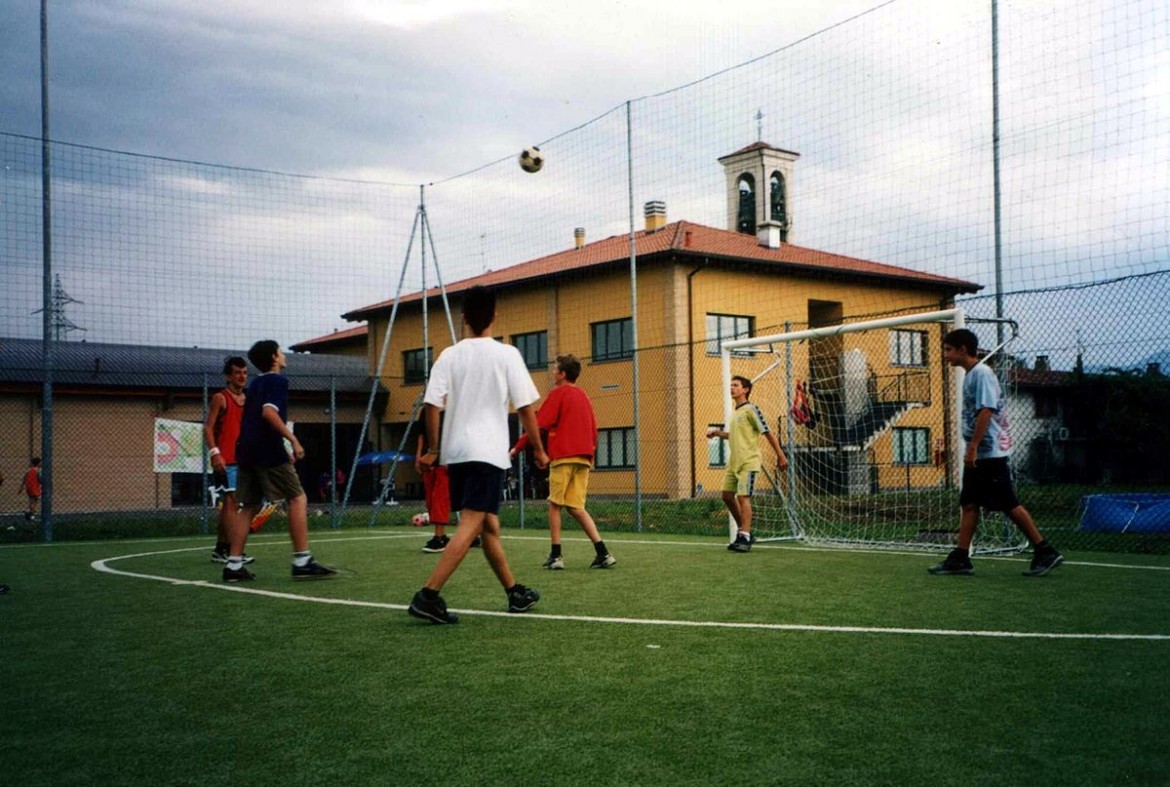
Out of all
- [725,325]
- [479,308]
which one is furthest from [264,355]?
[725,325]

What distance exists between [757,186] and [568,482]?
30.6 m

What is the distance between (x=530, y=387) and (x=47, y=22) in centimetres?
1410

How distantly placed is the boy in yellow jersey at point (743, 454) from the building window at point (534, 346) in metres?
22.2

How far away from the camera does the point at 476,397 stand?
20.1ft

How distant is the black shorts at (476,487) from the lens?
604 cm

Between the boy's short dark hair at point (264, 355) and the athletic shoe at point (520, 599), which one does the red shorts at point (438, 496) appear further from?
the athletic shoe at point (520, 599)

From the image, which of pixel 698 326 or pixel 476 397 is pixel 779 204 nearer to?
pixel 698 326

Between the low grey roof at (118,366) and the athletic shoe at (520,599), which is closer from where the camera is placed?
the athletic shoe at (520,599)

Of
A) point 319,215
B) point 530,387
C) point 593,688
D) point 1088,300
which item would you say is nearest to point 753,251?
point 319,215

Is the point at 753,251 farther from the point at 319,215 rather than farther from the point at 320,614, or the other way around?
the point at 320,614

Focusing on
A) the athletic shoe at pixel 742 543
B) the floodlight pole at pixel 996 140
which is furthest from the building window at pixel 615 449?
the athletic shoe at pixel 742 543

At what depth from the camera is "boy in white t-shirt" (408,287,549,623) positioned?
599 centimetres

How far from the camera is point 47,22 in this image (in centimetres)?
1622

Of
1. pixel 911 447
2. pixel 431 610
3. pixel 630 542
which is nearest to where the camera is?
pixel 431 610
